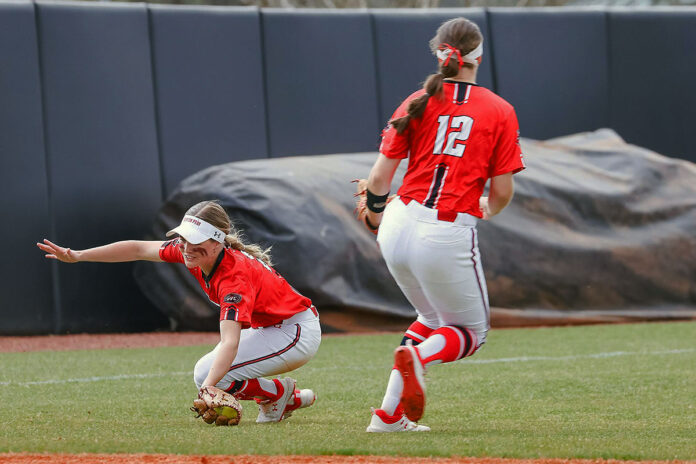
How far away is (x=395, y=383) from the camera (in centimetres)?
459

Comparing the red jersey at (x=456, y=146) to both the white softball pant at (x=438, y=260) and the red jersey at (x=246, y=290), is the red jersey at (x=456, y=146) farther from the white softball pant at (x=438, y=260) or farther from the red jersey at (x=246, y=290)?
the red jersey at (x=246, y=290)

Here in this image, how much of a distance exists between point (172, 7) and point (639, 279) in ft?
19.2

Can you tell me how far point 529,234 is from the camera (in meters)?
11.0

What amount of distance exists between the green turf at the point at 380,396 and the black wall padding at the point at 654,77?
4.87 meters

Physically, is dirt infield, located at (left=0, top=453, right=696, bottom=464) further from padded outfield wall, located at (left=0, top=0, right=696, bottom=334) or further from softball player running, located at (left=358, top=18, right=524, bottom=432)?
padded outfield wall, located at (left=0, top=0, right=696, bottom=334)

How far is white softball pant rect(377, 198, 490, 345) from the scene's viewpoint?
14.6 feet

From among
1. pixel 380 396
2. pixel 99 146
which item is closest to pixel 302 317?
pixel 380 396

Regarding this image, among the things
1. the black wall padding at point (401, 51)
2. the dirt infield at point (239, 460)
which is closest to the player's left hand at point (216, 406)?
the dirt infield at point (239, 460)

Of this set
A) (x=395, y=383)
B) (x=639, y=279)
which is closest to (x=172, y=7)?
(x=639, y=279)

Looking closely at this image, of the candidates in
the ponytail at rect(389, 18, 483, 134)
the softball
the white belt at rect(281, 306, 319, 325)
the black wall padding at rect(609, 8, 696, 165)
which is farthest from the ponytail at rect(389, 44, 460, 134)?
the black wall padding at rect(609, 8, 696, 165)

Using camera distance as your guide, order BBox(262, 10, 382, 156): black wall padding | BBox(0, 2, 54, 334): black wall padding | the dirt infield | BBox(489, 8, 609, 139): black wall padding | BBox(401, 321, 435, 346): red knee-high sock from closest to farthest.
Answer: the dirt infield
BBox(401, 321, 435, 346): red knee-high sock
BBox(0, 2, 54, 334): black wall padding
BBox(262, 10, 382, 156): black wall padding
BBox(489, 8, 609, 139): black wall padding

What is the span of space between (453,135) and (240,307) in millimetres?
1204

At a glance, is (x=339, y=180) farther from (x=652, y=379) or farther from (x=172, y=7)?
(x=652, y=379)

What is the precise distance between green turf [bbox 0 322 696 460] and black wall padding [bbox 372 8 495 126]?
4072 mm
